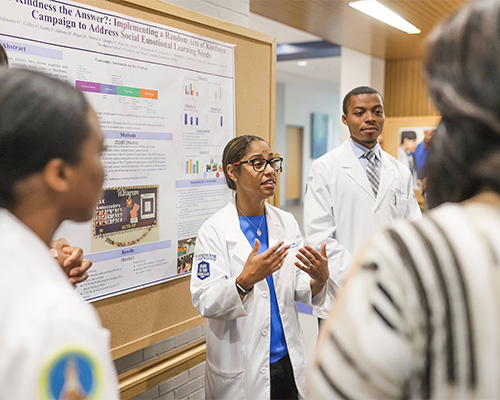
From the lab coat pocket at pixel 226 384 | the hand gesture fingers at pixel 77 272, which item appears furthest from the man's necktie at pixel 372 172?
the hand gesture fingers at pixel 77 272

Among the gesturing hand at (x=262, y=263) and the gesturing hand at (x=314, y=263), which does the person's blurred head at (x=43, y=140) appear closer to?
the gesturing hand at (x=262, y=263)

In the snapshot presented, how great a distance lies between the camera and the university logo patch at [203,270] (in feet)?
6.71

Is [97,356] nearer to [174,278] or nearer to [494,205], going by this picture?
[494,205]

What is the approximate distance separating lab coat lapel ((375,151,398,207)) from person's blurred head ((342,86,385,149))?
160mm

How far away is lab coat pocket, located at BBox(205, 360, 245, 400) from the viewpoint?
208 cm

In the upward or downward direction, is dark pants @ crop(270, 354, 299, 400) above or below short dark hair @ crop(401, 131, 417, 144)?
below

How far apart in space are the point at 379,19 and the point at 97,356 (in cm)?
514

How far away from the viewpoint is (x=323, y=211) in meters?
2.89

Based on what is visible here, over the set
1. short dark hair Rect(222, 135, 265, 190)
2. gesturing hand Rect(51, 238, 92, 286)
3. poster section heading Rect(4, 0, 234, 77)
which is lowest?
gesturing hand Rect(51, 238, 92, 286)

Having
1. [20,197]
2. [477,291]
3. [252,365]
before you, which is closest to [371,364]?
[477,291]

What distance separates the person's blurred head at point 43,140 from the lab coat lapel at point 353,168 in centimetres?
228

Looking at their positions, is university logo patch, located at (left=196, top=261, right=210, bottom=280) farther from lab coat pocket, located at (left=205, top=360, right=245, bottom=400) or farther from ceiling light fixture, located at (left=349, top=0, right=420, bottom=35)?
ceiling light fixture, located at (left=349, top=0, right=420, bottom=35)

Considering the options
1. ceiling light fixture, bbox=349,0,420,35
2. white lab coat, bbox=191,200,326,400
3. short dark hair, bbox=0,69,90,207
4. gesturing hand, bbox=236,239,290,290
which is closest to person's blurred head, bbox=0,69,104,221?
short dark hair, bbox=0,69,90,207

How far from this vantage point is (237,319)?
6.90ft
